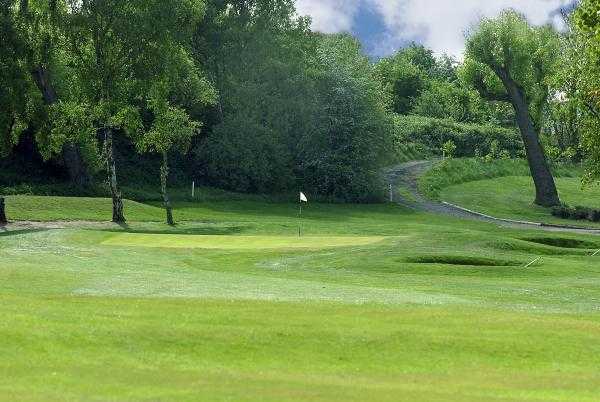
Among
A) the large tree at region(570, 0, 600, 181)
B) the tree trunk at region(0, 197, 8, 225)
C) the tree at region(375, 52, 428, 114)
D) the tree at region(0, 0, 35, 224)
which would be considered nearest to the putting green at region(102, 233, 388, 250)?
the tree trunk at region(0, 197, 8, 225)

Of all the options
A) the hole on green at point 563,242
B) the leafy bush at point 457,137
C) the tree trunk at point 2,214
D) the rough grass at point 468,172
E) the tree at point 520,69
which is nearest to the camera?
the hole on green at point 563,242

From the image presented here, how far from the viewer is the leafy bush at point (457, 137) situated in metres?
125

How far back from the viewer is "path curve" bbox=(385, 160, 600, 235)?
77.7 metres

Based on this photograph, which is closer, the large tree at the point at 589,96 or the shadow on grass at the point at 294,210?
the large tree at the point at 589,96

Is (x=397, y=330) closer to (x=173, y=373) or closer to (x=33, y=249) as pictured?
(x=173, y=373)

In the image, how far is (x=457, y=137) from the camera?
124500 millimetres

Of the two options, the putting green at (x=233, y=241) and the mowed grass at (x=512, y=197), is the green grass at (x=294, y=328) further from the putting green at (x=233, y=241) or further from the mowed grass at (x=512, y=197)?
the mowed grass at (x=512, y=197)

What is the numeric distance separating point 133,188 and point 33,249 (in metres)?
40.2

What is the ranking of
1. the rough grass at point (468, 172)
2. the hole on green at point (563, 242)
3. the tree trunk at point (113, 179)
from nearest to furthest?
the hole on green at point (563, 242)
the tree trunk at point (113, 179)
the rough grass at point (468, 172)

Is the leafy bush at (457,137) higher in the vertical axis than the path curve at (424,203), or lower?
higher

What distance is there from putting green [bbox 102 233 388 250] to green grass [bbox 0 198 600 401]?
5425 mm

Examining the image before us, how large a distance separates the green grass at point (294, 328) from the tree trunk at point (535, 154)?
169ft

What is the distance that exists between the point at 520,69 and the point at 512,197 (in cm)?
1655

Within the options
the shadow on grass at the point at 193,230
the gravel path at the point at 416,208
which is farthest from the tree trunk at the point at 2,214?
the shadow on grass at the point at 193,230
